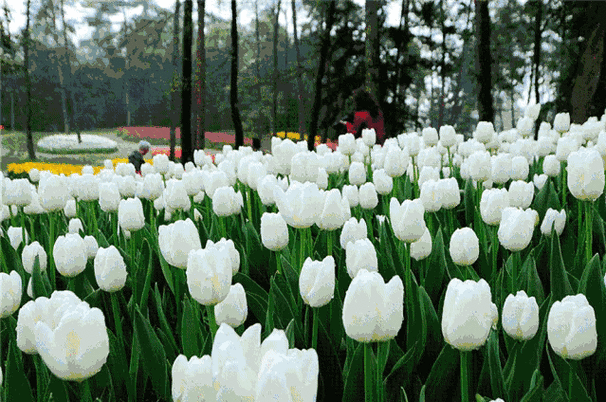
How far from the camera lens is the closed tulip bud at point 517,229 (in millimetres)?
1464

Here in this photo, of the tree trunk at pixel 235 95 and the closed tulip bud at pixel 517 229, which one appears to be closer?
the closed tulip bud at pixel 517 229

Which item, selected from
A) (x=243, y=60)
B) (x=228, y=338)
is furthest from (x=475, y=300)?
(x=243, y=60)

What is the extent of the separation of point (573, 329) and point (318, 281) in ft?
1.70

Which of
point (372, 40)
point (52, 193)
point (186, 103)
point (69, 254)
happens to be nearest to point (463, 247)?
point (69, 254)

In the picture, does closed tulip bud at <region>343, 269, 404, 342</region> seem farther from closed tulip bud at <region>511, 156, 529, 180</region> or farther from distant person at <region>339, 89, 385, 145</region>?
distant person at <region>339, 89, 385, 145</region>

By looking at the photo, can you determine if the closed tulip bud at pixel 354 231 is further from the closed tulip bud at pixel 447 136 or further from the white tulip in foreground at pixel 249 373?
the closed tulip bud at pixel 447 136

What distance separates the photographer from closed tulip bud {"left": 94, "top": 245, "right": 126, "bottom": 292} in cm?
143

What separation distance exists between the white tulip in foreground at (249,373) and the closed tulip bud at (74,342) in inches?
8.9

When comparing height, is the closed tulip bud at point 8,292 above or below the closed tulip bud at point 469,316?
below

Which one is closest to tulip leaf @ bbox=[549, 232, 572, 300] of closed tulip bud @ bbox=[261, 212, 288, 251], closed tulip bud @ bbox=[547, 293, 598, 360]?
closed tulip bud @ bbox=[547, 293, 598, 360]

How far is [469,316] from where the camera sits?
0.93 meters

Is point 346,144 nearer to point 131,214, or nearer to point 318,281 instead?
point 131,214

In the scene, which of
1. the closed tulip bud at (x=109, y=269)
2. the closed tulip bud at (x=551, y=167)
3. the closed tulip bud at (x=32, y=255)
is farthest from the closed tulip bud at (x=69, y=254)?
the closed tulip bud at (x=551, y=167)

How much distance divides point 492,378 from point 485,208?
0.80 meters
